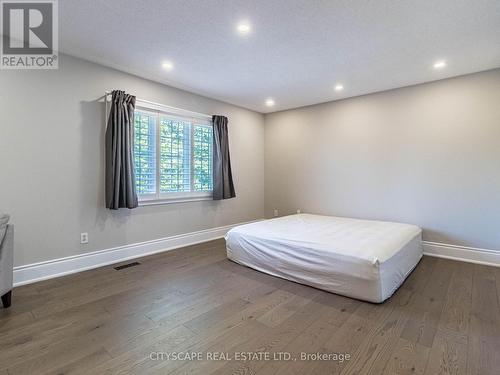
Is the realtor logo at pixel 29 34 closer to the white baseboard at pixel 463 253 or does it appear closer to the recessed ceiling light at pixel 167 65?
the recessed ceiling light at pixel 167 65

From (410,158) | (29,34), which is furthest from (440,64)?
(29,34)

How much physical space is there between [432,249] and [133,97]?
4733 mm

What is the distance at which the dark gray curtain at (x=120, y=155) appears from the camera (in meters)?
3.23

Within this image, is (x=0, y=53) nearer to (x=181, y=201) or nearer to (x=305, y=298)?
(x=181, y=201)

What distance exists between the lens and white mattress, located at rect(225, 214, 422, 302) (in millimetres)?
2346

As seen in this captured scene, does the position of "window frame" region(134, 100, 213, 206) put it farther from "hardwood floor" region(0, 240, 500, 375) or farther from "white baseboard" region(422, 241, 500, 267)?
"white baseboard" region(422, 241, 500, 267)

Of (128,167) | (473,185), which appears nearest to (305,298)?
(128,167)

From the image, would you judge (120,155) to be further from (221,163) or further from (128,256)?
(221,163)

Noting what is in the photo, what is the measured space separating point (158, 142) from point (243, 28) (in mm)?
2090

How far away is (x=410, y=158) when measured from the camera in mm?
3908

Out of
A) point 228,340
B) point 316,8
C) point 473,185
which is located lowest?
point 228,340

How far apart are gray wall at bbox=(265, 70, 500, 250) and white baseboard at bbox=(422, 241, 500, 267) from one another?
0.07m

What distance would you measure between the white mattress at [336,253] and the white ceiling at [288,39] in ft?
6.93

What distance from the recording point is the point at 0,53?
260 centimetres
